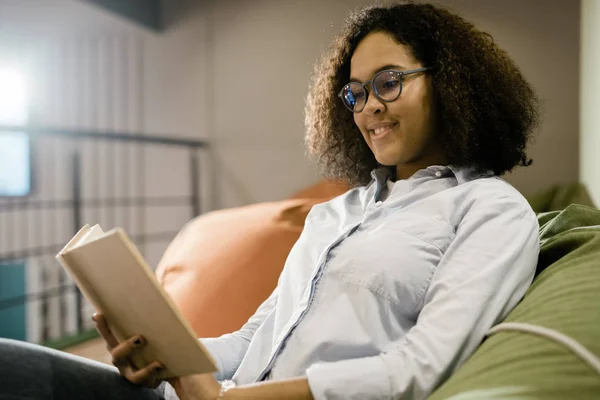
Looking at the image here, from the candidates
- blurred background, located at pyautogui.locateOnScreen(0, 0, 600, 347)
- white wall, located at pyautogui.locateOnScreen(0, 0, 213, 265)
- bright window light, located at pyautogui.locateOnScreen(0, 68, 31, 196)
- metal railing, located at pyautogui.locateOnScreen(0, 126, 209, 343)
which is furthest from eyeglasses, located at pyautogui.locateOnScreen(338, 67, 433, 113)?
→ bright window light, located at pyautogui.locateOnScreen(0, 68, 31, 196)

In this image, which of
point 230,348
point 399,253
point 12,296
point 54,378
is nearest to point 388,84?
point 399,253

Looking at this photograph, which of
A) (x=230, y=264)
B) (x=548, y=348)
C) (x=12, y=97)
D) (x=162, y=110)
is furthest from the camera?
(x=12, y=97)

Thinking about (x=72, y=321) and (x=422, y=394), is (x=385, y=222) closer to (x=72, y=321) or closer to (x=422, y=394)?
(x=422, y=394)

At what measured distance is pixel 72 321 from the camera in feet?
14.4

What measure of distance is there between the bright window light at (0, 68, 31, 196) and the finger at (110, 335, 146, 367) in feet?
12.7

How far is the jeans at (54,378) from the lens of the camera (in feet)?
2.52

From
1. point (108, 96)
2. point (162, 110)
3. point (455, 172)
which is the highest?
point (108, 96)

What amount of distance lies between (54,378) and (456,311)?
0.62 m

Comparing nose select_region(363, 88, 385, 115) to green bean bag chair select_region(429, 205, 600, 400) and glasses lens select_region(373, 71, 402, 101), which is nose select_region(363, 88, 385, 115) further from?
green bean bag chair select_region(429, 205, 600, 400)

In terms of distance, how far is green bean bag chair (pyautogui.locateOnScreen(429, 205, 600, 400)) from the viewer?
58 cm

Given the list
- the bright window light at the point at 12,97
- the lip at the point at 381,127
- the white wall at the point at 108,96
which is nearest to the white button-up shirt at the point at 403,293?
the lip at the point at 381,127

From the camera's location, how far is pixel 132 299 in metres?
0.68

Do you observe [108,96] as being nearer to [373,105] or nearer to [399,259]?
[373,105]

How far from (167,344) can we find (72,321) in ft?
13.7
